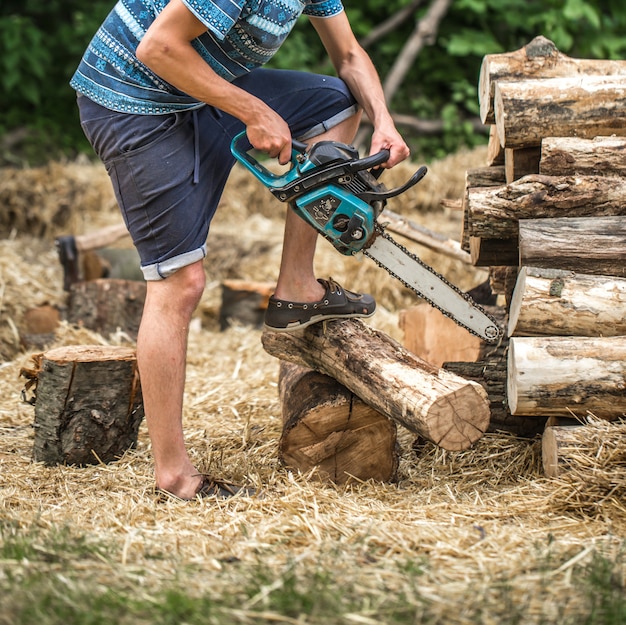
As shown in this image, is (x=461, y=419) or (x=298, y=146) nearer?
(x=461, y=419)

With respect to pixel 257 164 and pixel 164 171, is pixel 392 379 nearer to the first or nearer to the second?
pixel 257 164

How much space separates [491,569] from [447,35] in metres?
8.22

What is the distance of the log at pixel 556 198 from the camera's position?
313 centimetres

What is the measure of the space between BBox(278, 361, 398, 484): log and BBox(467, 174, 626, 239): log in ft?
2.98

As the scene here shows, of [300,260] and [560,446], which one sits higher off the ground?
[300,260]

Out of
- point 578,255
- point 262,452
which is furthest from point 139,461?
point 578,255

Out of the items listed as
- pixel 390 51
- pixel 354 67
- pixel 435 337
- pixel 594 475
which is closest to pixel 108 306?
pixel 435 337

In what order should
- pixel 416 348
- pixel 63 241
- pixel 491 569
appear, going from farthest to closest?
pixel 63 241 < pixel 416 348 < pixel 491 569

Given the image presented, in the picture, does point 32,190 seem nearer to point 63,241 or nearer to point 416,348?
point 63,241

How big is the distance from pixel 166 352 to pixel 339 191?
2.73 feet

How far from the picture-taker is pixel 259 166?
309 centimetres

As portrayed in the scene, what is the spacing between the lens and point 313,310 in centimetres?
325

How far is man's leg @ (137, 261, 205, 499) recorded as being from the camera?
2.87m

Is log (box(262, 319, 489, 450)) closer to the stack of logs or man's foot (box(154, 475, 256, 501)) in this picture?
the stack of logs
